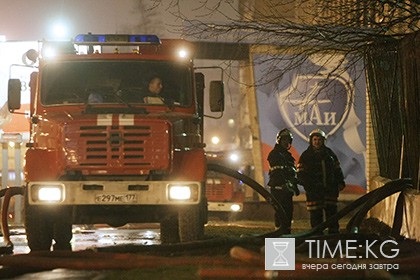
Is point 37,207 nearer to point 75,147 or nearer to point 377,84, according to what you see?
point 75,147

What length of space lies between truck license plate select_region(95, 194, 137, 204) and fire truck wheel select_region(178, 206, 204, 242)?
2.29 ft

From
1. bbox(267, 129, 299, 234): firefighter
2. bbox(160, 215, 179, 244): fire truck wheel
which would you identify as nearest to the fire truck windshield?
bbox(160, 215, 179, 244): fire truck wheel

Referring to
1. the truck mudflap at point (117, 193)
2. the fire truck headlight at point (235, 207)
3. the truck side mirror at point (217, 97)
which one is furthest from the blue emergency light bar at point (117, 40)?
the fire truck headlight at point (235, 207)

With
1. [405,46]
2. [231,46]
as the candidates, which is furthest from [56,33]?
[405,46]

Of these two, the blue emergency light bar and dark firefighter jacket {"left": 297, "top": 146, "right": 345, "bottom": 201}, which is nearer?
the blue emergency light bar

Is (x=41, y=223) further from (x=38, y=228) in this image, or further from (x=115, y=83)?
(x=115, y=83)

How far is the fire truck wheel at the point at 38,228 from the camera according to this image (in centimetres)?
1117

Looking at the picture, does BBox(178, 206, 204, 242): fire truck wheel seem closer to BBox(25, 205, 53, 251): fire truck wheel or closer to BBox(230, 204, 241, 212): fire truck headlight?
BBox(25, 205, 53, 251): fire truck wheel

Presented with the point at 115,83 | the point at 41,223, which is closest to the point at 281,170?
the point at 115,83

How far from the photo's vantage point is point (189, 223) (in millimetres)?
11141

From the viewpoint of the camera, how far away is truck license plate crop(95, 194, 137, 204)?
35.2 feet

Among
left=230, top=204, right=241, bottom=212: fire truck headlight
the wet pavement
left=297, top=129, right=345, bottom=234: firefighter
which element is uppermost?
left=297, top=129, right=345, bottom=234: firefighter

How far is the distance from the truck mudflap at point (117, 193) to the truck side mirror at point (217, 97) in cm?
208

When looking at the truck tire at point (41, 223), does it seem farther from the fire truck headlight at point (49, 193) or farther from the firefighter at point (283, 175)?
the firefighter at point (283, 175)
